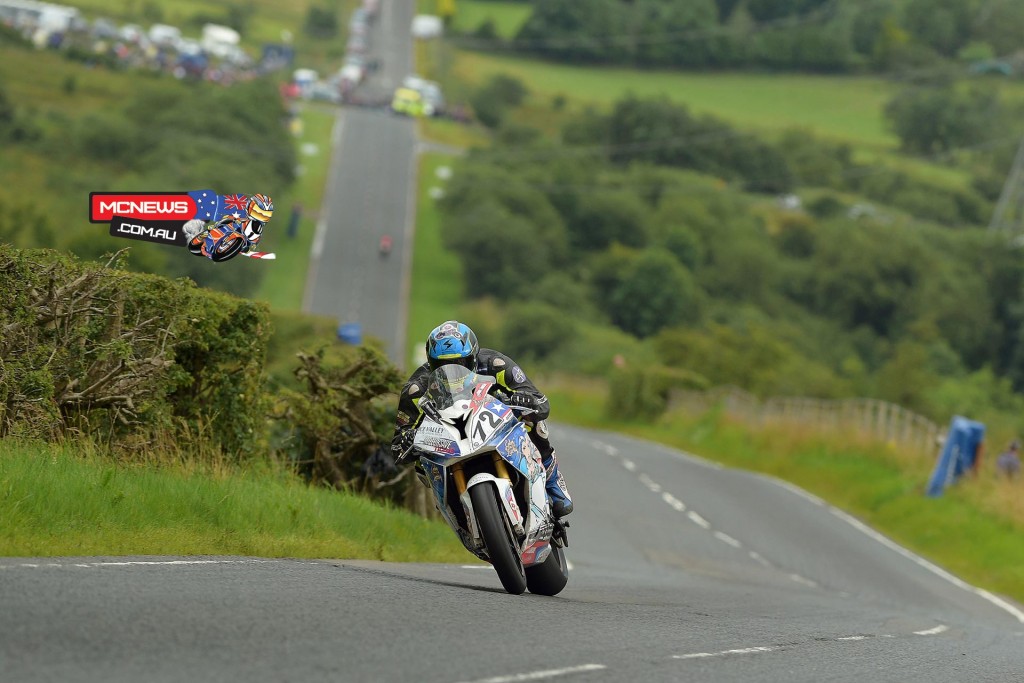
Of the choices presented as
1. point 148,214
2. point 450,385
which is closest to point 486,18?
point 148,214

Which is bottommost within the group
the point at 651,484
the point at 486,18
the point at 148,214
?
the point at 651,484

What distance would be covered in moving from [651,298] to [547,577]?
109 metres

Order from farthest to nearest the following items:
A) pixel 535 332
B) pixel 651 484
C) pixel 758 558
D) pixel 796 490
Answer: pixel 535 332
pixel 796 490
pixel 651 484
pixel 758 558

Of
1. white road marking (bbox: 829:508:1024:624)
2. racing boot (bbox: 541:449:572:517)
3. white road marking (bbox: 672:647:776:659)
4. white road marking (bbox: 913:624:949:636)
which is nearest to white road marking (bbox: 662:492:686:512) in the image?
white road marking (bbox: 829:508:1024:624)

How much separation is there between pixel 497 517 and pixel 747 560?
44.7 feet

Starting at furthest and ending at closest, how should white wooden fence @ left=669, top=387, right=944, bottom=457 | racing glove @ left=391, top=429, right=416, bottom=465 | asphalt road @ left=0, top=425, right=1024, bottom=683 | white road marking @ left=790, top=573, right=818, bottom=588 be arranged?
white wooden fence @ left=669, top=387, right=944, bottom=457 → white road marking @ left=790, top=573, right=818, bottom=588 → racing glove @ left=391, top=429, right=416, bottom=465 → asphalt road @ left=0, top=425, right=1024, bottom=683

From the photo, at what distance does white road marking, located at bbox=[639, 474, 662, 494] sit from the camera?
32575 millimetres

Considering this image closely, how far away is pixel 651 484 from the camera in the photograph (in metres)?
33.6

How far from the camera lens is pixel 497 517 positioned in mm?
11047

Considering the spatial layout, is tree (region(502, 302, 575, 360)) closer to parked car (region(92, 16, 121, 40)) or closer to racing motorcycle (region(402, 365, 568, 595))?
parked car (region(92, 16, 121, 40))

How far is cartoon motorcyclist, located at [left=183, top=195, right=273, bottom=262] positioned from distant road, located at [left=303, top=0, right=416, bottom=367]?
61.1 m

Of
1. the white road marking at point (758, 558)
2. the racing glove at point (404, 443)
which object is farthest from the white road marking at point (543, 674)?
the white road marking at point (758, 558)

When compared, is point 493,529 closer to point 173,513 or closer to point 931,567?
point 173,513

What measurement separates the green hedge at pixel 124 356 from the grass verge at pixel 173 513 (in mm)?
489
